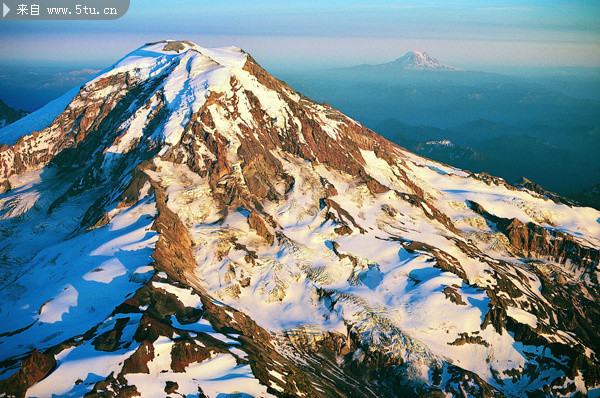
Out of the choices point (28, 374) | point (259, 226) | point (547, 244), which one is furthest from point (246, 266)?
point (547, 244)

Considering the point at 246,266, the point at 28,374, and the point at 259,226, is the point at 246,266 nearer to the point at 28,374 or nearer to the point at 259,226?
the point at 259,226

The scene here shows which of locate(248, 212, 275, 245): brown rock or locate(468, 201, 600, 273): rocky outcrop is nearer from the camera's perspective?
locate(248, 212, 275, 245): brown rock

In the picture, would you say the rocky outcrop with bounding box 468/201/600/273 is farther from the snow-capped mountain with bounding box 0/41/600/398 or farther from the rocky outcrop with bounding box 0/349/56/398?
the rocky outcrop with bounding box 0/349/56/398

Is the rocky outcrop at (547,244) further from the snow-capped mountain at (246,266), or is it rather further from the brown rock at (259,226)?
the brown rock at (259,226)

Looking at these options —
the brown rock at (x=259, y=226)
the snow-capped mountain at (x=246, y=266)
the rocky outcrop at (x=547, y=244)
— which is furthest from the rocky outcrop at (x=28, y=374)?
the rocky outcrop at (x=547, y=244)

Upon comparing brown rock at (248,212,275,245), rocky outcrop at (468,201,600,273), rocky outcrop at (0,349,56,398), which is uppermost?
rocky outcrop at (0,349,56,398)

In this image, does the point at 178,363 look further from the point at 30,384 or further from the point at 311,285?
the point at 311,285

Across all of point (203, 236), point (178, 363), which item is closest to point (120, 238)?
point (203, 236)

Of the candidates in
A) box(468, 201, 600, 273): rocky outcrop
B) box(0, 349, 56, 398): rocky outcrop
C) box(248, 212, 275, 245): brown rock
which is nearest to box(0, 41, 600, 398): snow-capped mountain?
box(0, 349, 56, 398): rocky outcrop
